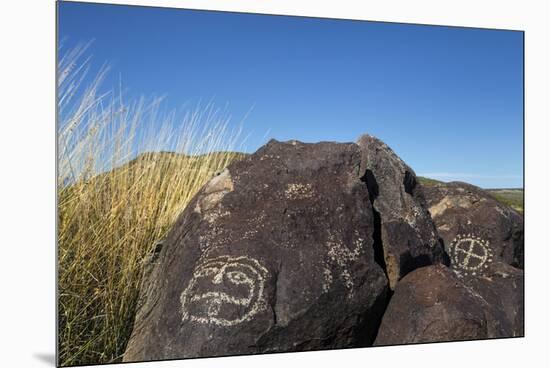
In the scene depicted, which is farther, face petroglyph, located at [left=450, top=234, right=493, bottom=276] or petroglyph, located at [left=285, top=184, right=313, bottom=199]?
face petroglyph, located at [left=450, top=234, right=493, bottom=276]

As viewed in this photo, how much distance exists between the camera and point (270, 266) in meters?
3.54

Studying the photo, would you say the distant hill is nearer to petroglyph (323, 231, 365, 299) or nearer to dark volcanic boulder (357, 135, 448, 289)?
dark volcanic boulder (357, 135, 448, 289)

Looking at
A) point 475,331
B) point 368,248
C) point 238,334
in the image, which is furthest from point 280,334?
point 475,331

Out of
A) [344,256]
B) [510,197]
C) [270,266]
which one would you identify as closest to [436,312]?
[344,256]

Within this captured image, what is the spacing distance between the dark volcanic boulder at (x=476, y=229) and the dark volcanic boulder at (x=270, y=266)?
107 centimetres

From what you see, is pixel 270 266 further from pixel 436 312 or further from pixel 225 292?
pixel 436 312

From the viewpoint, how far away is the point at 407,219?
4.14m

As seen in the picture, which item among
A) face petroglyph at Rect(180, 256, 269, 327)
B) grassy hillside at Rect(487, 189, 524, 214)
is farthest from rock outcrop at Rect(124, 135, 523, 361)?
grassy hillside at Rect(487, 189, 524, 214)

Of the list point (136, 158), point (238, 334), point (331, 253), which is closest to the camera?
point (238, 334)

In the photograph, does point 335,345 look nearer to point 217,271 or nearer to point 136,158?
point 217,271

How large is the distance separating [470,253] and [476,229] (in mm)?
179

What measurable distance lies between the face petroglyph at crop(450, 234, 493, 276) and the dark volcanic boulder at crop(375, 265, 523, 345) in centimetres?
55

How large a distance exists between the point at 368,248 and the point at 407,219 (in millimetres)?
483

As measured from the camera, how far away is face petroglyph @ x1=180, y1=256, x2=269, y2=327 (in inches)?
135
